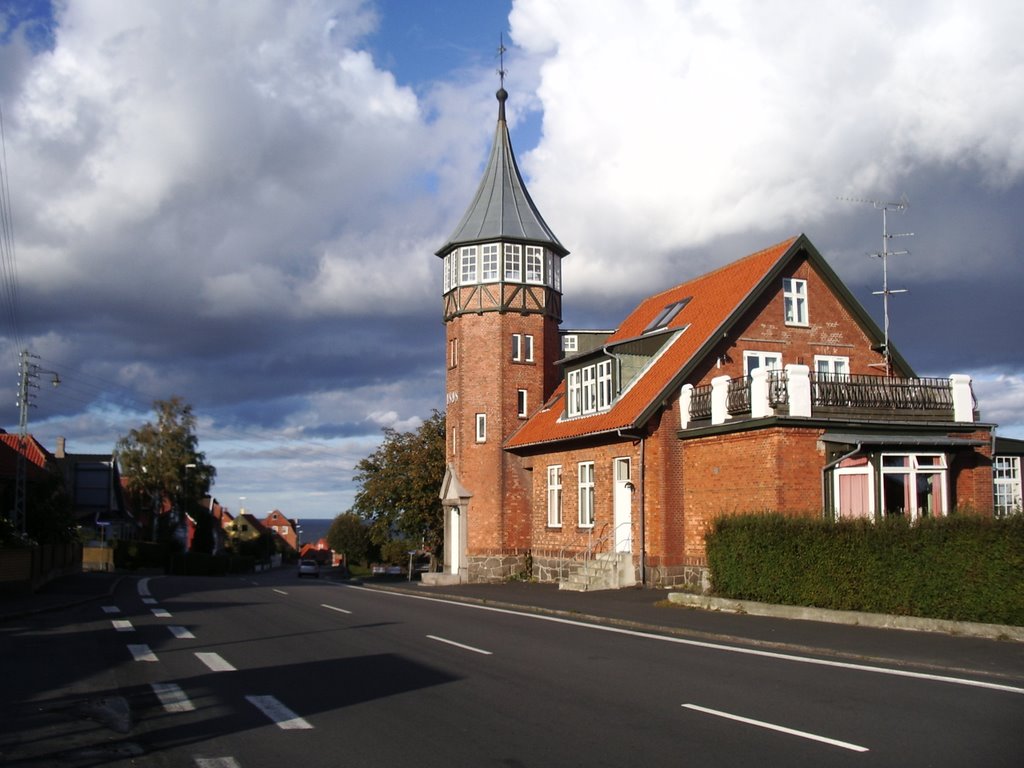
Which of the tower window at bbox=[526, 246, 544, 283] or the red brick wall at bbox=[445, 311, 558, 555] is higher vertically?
the tower window at bbox=[526, 246, 544, 283]

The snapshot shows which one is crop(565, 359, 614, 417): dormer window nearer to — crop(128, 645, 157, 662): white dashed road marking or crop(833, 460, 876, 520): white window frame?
crop(833, 460, 876, 520): white window frame

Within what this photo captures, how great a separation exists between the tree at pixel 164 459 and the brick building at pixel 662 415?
39817 millimetres

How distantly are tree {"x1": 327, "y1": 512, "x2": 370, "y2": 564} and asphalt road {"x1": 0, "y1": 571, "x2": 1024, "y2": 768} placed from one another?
95.1 meters

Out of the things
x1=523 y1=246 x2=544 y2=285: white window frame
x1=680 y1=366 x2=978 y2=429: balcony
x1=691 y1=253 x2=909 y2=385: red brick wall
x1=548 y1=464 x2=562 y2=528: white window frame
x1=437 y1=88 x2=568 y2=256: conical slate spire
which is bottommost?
x1=548 y1=464 x2=562 y2=528: white window frame

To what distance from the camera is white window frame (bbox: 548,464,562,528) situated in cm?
3381

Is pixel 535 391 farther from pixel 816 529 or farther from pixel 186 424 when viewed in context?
pixel 186 424

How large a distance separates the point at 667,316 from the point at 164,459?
50930 millimetres

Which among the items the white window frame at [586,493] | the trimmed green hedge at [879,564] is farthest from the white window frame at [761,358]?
the trimmed green hedge at [879,564]

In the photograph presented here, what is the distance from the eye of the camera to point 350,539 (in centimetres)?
11275

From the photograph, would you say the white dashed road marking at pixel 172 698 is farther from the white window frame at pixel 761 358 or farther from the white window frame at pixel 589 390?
the white window frame at pixel 589 390

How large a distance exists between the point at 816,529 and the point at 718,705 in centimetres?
977

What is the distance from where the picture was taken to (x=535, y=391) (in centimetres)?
3803

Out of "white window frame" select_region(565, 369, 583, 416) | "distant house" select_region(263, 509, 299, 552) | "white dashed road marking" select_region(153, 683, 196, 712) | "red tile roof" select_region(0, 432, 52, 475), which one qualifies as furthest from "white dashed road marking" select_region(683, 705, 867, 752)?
"distant house" select_region(263, 509, 299, 552)

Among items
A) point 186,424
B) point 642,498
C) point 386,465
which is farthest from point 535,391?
point 186,424
